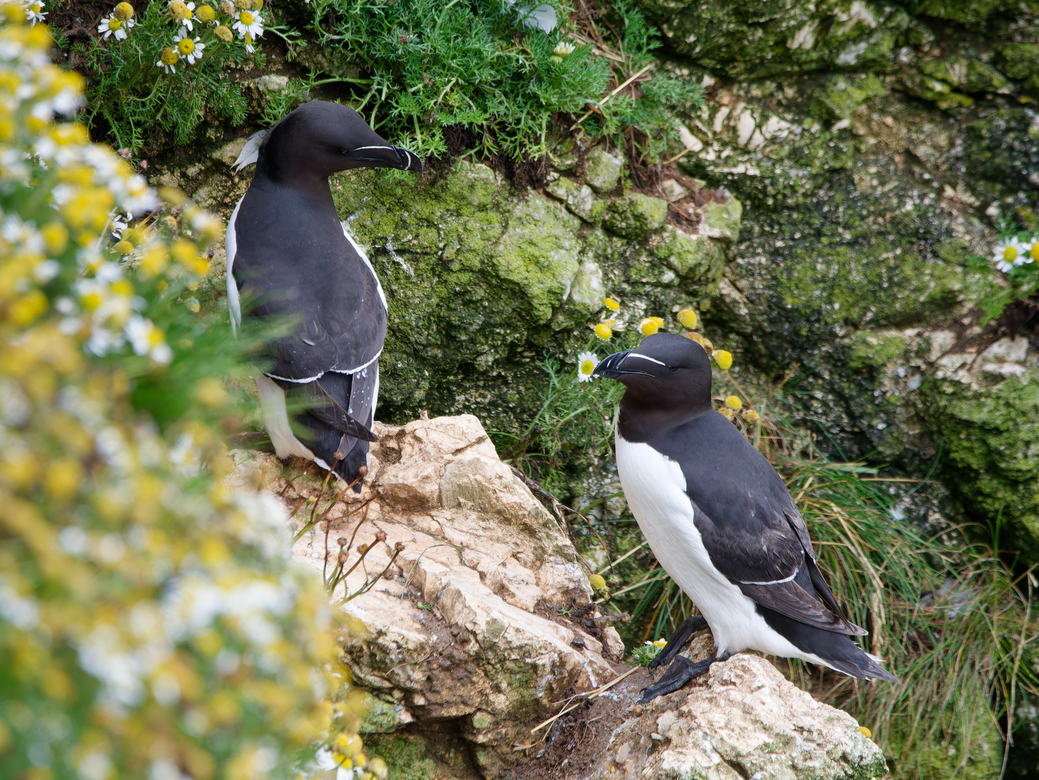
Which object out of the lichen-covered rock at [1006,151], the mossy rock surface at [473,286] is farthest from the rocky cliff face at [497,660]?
the lichen-covered rock at [1006,151]

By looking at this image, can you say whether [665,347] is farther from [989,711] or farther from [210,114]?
[989,711]

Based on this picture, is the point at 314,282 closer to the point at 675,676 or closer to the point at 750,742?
the point at 675,676

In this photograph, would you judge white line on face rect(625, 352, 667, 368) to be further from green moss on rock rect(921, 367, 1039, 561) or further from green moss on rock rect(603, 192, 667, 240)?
green moss on rock rect(921, 367, 1039, 561)

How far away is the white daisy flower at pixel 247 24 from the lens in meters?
3.24

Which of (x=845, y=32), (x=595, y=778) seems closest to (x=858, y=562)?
(x=595, y=778)

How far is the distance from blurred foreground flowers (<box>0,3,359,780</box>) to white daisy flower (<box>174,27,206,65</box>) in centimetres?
215

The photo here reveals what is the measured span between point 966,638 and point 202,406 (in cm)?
432

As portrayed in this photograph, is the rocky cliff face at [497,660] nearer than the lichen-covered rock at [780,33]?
Yes

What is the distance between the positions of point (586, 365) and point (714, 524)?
104 centimetres

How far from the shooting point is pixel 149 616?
2.84ft

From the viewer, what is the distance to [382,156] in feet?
10.6

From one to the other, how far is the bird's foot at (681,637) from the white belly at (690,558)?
0.20 m

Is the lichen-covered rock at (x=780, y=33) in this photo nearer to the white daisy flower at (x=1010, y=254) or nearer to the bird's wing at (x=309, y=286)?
the white daisy flower at (x=1010, y=254)

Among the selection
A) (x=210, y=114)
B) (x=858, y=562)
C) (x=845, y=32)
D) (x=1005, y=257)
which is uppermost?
→ (x=845, y=32)
